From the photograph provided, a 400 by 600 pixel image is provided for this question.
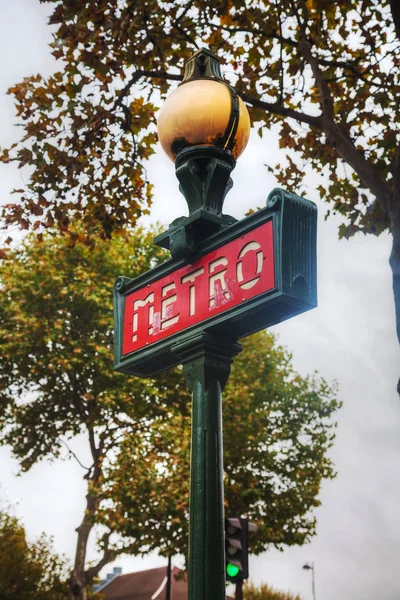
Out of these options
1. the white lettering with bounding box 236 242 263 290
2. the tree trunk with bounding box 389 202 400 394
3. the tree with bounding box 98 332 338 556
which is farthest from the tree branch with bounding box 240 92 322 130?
the tree with bounding box 98 332 338 556

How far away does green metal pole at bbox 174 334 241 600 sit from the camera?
238 cm

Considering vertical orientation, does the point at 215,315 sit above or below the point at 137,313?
below

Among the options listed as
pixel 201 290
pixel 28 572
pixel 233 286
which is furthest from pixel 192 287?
pixel 28 572

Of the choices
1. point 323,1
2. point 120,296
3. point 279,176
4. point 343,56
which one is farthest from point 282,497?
point 120,296

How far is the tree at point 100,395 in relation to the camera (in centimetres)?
1878

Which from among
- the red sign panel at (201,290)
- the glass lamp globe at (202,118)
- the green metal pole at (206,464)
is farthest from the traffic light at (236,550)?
the glass lamp globe at (202,118)

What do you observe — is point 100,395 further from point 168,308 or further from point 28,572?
point 168,308

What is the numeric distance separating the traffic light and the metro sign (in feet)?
18.9

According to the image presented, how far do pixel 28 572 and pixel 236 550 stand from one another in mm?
22961

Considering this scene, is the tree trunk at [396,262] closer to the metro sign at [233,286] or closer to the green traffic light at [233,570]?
the metro sign at [233,286]

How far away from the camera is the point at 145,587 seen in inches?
1273

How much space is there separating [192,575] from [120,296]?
1561 mm

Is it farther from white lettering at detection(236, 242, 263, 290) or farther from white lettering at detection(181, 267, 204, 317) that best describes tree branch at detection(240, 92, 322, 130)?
white lettering at detection(236, 242, 263, 290)

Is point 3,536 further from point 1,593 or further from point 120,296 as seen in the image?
point 120,296
